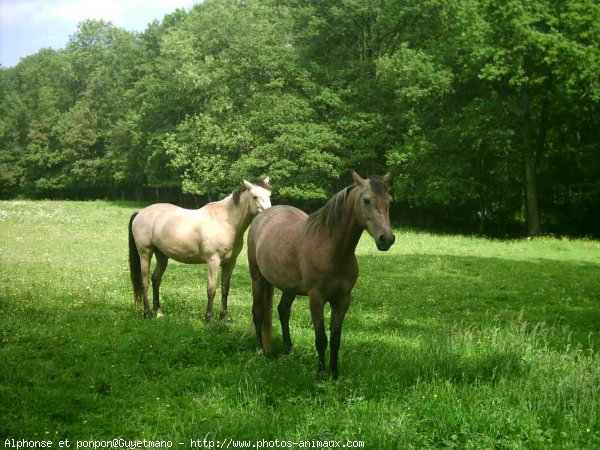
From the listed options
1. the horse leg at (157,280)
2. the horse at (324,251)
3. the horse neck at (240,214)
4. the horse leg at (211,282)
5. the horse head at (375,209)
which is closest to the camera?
the horse head at (375,209)

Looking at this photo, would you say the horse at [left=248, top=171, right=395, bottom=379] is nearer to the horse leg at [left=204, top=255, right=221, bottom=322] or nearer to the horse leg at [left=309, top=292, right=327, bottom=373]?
the horse leg at [left=309, top=292, right=327, bottom=373]

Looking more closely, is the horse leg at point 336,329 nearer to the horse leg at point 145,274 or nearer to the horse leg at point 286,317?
the horse leg at point 286,317

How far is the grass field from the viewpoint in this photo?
192 inches

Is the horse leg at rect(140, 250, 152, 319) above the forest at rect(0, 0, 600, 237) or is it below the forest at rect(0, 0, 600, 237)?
below

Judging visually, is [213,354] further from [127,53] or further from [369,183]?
[127,53]

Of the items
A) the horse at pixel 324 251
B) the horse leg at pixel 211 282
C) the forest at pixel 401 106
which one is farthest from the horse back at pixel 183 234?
the forest at pixel 401 106

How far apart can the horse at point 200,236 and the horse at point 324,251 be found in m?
2.32

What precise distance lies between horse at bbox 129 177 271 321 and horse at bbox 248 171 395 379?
7.60ft

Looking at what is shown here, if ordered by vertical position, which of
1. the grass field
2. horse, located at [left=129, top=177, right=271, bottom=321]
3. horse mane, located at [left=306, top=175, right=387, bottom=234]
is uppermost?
horse mane, located at [left=306, top=175, right=387, bottom=234]

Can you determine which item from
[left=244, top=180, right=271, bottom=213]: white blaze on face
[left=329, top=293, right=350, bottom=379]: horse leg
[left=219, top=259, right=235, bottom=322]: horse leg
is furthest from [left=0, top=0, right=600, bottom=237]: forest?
[left=329, top=293, right=350, bottom=379]: horse leg

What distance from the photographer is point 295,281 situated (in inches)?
268

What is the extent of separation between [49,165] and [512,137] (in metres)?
50.4

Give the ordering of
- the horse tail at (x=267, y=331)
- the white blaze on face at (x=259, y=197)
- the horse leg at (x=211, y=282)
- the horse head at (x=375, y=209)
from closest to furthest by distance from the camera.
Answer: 1. the horse head at (x=375, y=209)
2. the horse tail at (x=267, y=331)
3. the white blaze on face at (x=259, y=197)
4. the horse leg at (x=211, y=282)

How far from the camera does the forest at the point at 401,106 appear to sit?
2647 cm
